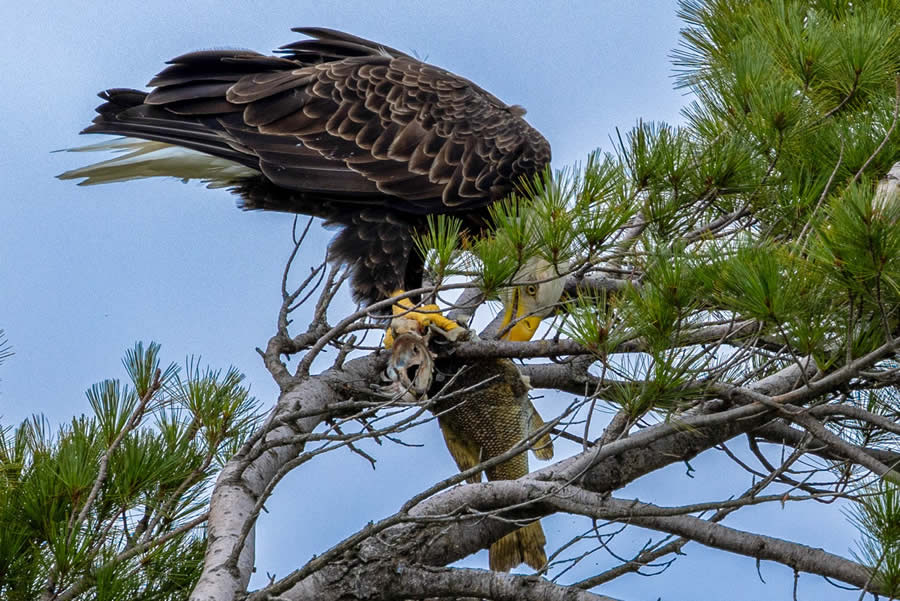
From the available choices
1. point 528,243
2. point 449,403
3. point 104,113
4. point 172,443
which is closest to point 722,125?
point 528,243

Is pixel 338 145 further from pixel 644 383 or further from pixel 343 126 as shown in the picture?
pixel 644 383

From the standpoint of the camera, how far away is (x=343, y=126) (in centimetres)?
417

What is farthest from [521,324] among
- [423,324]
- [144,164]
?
[144,164]

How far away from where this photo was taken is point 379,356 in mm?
3758

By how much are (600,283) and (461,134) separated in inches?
33.1

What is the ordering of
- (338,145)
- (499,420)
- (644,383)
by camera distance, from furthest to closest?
(338,145) < (499,420) < (644,383)

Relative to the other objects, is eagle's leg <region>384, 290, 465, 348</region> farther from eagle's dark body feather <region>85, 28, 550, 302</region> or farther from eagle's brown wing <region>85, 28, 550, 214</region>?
eagle's brown wing <region>85, 28, 550, 214</region>

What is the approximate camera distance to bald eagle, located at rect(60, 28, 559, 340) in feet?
13.2

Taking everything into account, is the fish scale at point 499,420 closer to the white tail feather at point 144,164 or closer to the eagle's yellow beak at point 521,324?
the eagle's yellow beak at point 521,324

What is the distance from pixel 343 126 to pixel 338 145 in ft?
0.31

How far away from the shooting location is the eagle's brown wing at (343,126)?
4.01m

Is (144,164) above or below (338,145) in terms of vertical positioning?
above

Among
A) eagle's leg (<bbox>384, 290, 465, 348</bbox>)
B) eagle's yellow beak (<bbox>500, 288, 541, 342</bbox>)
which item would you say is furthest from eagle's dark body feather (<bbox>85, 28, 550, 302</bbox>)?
eagle's yellow beak (<bbox>500, 288, 541, 342</bbox>)

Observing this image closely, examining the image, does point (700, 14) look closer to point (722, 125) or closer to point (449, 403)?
point (722, 125)
